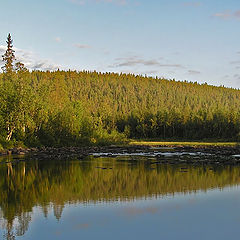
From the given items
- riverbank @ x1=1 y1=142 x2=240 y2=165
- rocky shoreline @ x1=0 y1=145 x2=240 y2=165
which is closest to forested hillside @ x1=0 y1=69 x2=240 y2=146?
riverbank @ x1=1 y1=142 x2=240 y2=165

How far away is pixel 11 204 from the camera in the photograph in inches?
666

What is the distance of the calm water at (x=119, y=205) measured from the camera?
12.9 meters

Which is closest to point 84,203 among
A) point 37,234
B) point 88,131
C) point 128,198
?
point 128,198

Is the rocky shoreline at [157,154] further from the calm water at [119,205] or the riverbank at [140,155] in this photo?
the calm water at [119,205]

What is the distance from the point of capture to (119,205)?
16.9 m

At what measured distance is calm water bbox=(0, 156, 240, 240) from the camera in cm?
1288

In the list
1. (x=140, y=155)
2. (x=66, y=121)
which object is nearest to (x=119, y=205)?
(x=140, y=155)

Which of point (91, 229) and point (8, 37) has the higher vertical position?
point (8, 37)

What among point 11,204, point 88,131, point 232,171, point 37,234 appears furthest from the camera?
point 88,131

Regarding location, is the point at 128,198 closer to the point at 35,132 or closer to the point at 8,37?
the point at 35,132

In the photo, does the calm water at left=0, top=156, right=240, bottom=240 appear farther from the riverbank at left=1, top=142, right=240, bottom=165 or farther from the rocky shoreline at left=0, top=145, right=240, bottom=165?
the riverbank at left=1, top=142, right=240, bottom=165

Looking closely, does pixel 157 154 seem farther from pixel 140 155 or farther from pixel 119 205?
pixel 119 205

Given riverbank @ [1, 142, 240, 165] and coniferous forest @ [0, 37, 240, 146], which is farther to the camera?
coniferous forest @ [0, 37, 240, 146]

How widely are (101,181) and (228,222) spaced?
10692mm
